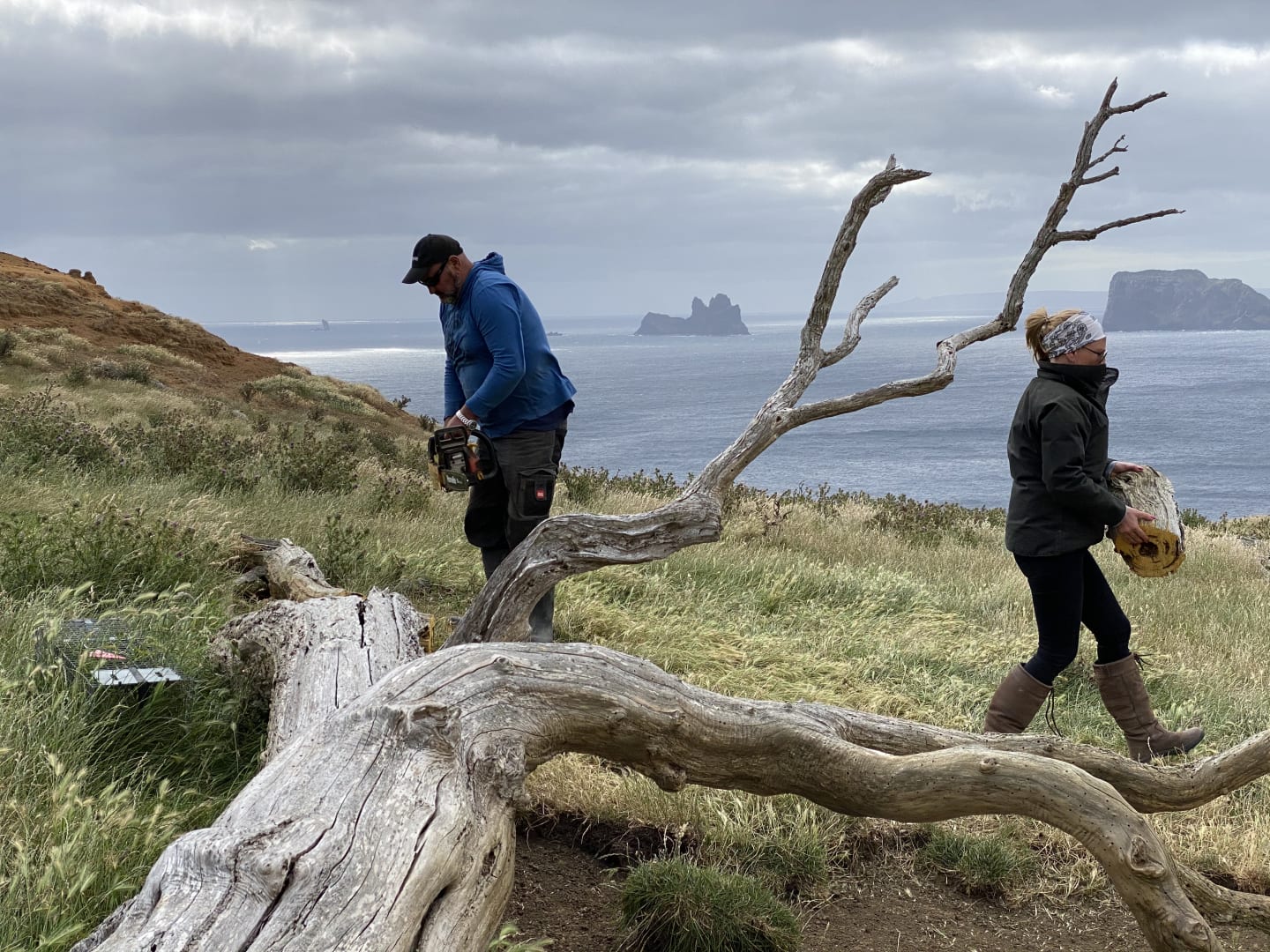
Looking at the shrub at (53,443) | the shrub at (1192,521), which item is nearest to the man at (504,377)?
the shrub at (53,443)

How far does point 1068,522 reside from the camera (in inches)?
185

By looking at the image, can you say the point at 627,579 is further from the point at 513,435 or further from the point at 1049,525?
the point at 1049,525

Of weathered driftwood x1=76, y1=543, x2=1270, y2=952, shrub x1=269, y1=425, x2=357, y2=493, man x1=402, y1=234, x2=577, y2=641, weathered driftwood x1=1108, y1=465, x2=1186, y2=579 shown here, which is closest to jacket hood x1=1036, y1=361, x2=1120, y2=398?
weathered driftwood x1=1108, y1=465, x2=1186, y2=579

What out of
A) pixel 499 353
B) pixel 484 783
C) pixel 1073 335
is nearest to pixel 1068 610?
pixel 1073 335

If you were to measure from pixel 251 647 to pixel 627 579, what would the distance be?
12.6ft

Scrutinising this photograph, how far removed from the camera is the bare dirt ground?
12.1ft

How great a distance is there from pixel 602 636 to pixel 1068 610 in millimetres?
2880

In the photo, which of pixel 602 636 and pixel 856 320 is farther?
pixel 602 636

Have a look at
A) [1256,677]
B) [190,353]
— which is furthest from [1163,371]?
[1256,677]

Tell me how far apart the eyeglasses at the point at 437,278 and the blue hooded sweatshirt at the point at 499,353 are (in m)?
0.14

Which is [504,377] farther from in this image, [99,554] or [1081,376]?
[1081,376]

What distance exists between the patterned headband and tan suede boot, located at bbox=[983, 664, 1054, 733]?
1575 mm

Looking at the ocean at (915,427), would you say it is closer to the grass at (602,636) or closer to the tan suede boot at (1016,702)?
the grass at (602,636)

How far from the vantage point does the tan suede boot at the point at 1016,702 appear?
501cm
